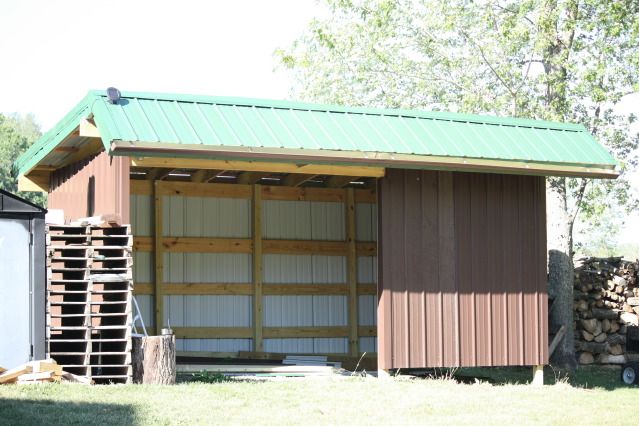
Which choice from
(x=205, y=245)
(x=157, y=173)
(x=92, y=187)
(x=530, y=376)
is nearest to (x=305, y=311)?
(x=205, y=245)

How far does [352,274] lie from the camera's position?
17.8 metres

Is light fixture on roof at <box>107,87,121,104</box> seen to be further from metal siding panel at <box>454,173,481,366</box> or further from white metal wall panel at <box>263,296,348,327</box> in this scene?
white metal wall panel at <box>263,296,348,327</box>

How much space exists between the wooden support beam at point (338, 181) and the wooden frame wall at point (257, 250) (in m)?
0.11

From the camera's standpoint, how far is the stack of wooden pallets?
1241cm

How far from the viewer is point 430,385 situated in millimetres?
13500

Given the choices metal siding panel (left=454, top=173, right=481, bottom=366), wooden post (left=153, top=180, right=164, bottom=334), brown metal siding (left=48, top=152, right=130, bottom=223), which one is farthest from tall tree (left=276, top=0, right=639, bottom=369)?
brown metal siding (left=48, top=152, right=130, bottom=223)

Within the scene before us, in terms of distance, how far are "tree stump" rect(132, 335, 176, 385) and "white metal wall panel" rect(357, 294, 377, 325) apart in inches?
236

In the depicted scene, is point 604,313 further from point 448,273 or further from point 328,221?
point 448,273

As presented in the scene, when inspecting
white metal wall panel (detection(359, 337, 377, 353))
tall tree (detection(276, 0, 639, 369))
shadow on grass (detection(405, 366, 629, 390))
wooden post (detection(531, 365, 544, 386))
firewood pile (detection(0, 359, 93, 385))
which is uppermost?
tall tree (detection(276, 0, 639, 369))

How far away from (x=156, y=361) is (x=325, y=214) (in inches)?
244

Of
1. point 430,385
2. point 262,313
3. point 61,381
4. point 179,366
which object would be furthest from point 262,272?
point 61,381

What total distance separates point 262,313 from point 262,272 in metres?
0.70

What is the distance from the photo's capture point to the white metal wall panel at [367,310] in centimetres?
1781

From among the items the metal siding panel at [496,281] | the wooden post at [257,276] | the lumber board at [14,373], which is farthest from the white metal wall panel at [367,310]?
the lumber board at [14,373]
